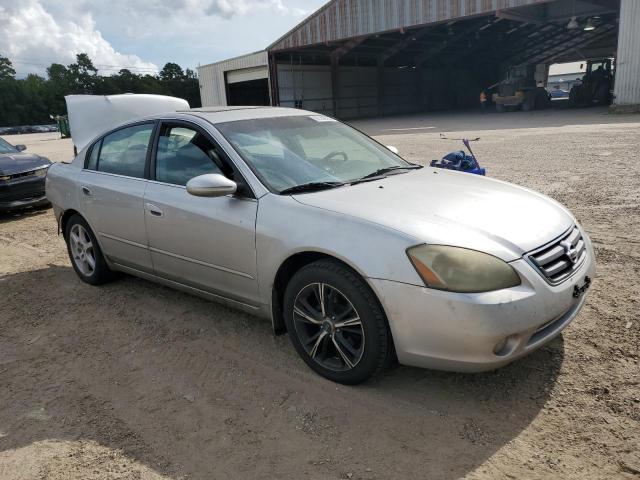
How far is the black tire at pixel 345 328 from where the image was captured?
271 centimetres

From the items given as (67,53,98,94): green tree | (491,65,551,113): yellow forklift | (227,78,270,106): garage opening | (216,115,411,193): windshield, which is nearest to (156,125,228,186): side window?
(216,115,411,193): windshield

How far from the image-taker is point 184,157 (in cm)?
385

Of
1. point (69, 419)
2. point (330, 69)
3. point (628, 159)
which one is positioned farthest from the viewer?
point (330, 69)

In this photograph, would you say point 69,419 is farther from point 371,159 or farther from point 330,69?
point 330,69

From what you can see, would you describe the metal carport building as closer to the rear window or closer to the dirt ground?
the rear window

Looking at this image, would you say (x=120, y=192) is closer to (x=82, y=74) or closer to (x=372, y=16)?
(x=372, y=16)

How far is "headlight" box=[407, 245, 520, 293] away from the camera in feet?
8.20

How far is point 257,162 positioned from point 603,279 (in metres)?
2.96

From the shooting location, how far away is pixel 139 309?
4.32m

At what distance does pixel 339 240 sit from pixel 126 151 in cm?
251

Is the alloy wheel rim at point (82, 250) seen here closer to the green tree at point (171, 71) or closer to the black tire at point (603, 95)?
the black tire at point (603, 95)

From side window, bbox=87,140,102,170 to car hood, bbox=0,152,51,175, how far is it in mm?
4627

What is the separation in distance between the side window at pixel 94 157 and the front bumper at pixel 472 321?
328cm

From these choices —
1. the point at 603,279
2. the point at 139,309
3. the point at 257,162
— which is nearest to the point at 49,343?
the point at 139,309
